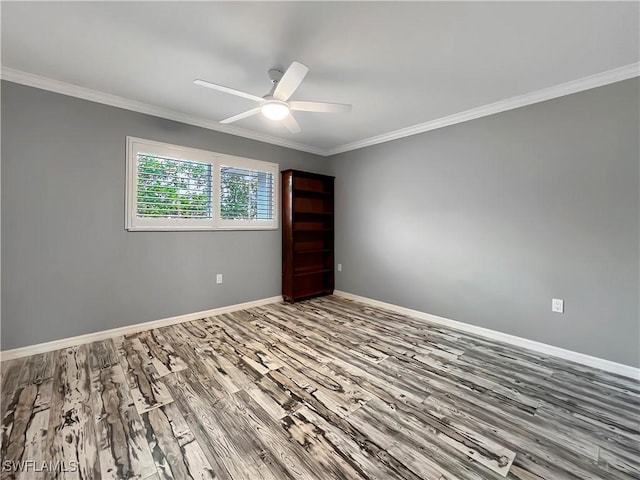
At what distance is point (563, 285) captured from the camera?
245cm

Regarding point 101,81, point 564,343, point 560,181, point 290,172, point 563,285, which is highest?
point 101,81

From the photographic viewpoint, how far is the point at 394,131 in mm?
3645

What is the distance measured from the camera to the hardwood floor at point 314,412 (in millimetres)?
1316

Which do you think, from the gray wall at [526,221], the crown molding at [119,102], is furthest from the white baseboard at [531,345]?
the crown molding at [119,102]

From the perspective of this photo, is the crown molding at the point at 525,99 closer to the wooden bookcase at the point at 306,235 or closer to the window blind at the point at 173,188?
the wooden bookcase at the point at 306,235

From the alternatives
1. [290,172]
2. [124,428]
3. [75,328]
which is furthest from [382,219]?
[75,328]

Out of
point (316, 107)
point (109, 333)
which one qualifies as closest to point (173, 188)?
point (109, 333)

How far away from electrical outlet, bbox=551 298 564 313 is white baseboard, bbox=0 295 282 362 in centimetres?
344

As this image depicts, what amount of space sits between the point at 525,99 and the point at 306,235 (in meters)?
3.13

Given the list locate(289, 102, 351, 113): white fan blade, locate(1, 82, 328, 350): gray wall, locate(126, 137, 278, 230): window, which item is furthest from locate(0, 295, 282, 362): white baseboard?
locate(289, 102, 351, 113): white fan blade

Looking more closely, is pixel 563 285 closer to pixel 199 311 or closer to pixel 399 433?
pixel 399 433

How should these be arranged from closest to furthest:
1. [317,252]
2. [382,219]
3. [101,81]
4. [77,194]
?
[101,81]
[77,194]
[382,219]
[317,252]

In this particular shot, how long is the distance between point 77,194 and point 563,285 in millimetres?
4685

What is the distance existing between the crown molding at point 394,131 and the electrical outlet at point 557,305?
74.3 inches
